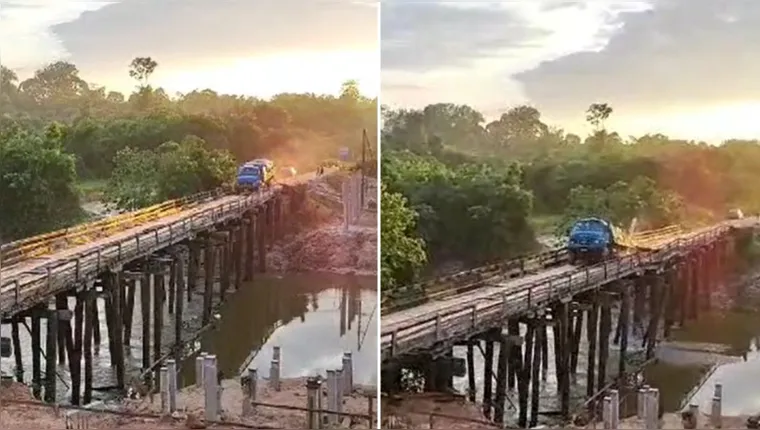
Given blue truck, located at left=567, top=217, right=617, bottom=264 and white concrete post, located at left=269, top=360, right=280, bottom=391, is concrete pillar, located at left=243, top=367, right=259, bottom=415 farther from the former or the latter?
blue truck, located at left=567, top=217, right=617, bottom=264

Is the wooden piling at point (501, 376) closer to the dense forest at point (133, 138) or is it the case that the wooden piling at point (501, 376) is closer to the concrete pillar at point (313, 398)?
the concrete pillar at point (313, 398)

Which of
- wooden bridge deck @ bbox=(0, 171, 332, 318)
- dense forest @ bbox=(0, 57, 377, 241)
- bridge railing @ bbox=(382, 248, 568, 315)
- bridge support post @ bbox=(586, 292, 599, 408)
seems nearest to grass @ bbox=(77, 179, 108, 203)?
dense forest @ bbox=(0, 57, 377, 241)

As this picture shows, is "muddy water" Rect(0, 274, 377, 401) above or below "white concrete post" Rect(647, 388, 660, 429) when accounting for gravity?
above

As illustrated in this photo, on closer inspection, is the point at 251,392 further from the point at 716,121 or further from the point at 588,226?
the point at 716,121

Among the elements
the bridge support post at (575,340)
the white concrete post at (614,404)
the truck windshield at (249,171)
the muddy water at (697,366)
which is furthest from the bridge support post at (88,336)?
the white concrete post at (614,404)

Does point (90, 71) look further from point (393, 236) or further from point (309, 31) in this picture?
point (393, 236)

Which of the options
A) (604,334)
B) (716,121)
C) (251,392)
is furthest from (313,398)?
(716,121)
